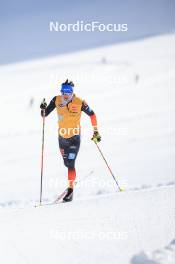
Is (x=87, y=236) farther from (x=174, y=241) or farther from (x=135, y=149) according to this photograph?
(x=135, y=149)

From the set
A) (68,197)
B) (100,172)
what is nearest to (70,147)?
(68,197)

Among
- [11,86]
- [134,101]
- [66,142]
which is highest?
[11,86]

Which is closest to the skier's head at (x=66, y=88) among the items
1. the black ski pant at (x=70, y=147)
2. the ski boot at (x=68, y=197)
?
the black ski pant at (x=70, y=147)

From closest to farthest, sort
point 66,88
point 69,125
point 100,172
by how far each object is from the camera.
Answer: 1. point 66,88
2. point 69,125
3. point 100,172

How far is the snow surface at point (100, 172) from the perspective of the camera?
18.0 feet

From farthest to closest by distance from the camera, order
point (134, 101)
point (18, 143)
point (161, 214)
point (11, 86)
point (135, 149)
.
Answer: point (11, 86)
point (134, 101)
point (18, 143)
point (135, 149)
point (161, 214)

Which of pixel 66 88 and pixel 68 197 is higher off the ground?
pixel 66 88

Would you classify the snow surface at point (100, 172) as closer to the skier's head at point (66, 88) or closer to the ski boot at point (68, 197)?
the ski boot at point (68, 197)

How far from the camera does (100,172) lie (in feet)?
50.1

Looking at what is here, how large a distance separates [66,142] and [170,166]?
27.6ft

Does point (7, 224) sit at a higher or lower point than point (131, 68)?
lower

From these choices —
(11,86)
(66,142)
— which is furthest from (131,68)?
(66,142)

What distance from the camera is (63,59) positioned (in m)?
57.2

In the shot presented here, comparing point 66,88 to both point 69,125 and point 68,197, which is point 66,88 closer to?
point 69,125
